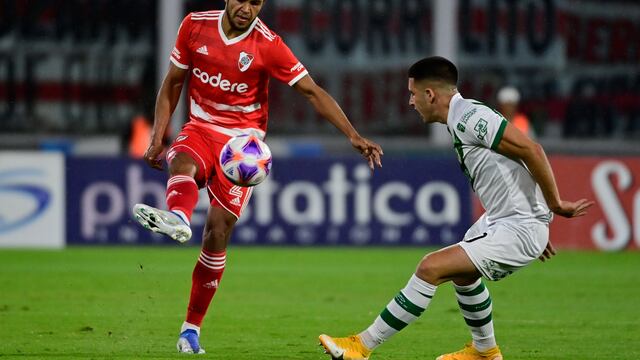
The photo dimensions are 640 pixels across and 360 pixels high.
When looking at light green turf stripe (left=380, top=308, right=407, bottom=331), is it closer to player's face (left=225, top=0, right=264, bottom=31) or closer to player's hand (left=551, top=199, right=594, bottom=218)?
player's hand (left=551, top=199, right=594, bottom=218)

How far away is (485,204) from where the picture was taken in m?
7.45

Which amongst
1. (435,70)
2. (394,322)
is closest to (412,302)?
(394,322)

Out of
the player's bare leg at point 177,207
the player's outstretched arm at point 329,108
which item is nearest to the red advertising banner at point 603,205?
the player's outstretched arm at point 329,108

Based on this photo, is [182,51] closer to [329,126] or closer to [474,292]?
[474,292]

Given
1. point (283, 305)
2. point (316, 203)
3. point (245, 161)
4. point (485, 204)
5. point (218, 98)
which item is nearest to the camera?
point (485, 204)

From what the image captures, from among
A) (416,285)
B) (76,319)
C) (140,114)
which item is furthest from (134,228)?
(416,285)

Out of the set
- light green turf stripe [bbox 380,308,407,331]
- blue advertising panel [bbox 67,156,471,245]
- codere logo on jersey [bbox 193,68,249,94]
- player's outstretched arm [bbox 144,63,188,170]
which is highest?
codere logo on jersey [bbox 193,68,249,94]

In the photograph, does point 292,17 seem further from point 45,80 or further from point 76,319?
point 76,319

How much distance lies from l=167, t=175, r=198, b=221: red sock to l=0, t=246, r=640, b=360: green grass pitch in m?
0.93

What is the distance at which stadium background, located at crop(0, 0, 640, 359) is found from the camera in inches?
638

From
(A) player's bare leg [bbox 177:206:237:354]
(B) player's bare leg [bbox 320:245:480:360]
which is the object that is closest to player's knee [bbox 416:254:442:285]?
(B) player's bare leg [bbox 320:245:480:360]

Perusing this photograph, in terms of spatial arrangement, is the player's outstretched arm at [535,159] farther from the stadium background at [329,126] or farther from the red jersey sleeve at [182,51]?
the stadium background at [329,126]

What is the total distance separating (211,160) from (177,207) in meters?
0.72

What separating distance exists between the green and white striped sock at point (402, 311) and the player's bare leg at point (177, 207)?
3.68 ft
